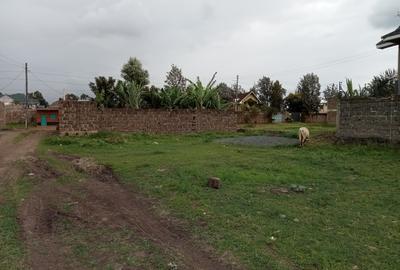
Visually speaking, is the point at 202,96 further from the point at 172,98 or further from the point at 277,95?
the point at 277,95

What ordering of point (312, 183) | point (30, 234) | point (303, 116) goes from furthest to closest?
point (303, 116) < point (312, 183) < point (30, 234)

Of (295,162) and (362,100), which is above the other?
(362,100)

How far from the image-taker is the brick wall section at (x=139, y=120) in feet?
64.6

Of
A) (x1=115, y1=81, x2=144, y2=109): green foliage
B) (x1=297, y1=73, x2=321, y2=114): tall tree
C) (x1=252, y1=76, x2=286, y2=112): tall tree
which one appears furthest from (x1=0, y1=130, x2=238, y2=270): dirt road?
(x1=297, y1=73, x2=321, y2=114): tall tree

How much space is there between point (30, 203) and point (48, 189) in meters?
1.04

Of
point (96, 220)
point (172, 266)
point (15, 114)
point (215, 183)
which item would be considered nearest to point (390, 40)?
point (215, 183)

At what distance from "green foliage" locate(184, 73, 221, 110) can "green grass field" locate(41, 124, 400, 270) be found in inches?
583

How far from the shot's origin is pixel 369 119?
1345 centimetres

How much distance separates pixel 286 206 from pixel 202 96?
2007cm

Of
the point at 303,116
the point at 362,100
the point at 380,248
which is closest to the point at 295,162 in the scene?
the point at 362,100

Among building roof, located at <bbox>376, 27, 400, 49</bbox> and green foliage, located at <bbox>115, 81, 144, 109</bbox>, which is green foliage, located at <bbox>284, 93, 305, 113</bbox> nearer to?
green foliage, located at <bbox>115, 81, 144, 109</bbox>

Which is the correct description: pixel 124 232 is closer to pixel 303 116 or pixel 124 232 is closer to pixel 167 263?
pixel 167 263

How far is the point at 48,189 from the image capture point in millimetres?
6898

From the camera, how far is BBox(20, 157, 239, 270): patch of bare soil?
3757mm
